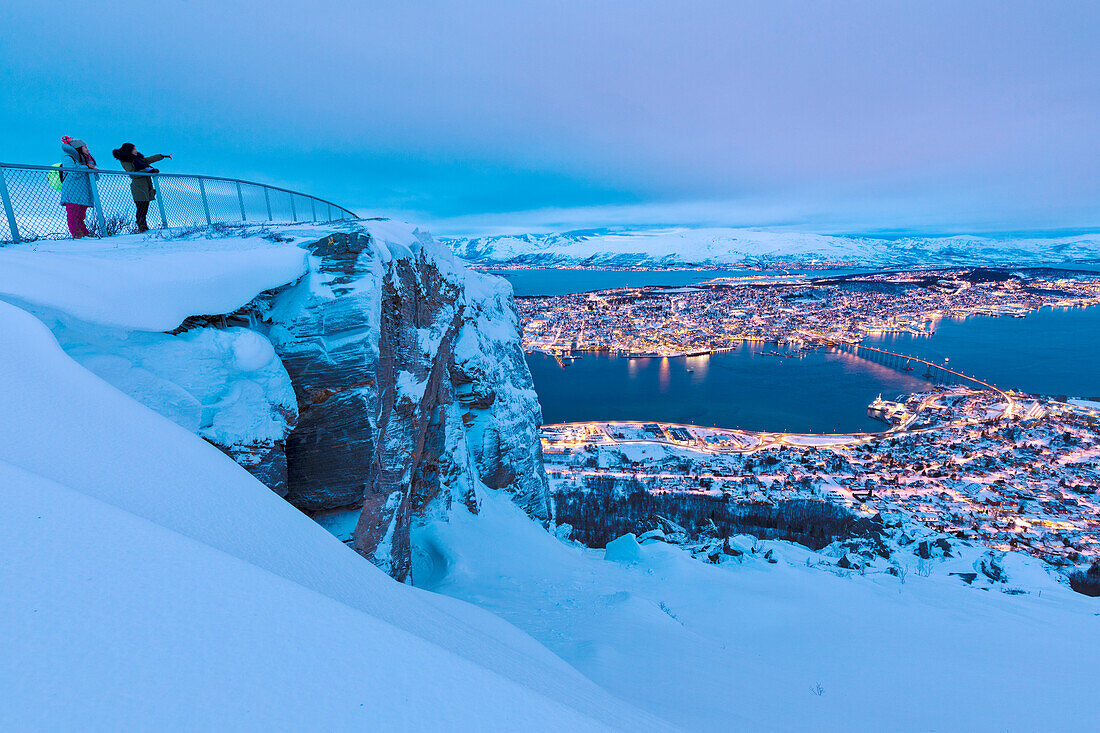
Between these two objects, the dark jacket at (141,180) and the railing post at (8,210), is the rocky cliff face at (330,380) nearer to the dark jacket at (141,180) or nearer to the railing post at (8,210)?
the railing post at (8,210)

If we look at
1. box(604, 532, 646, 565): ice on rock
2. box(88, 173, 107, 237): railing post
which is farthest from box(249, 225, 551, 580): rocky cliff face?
box(88, 173, 107, 237): railing post

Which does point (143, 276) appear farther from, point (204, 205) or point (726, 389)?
point (726, 389)

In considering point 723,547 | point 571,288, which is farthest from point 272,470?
point 571,288

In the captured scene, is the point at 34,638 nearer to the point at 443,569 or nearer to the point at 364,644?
the point at 364,644

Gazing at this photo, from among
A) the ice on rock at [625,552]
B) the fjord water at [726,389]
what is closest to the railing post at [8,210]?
the ice on rock at [625,552]

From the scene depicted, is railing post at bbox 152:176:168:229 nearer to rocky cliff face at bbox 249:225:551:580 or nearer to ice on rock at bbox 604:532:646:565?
rocky cliff face at bbox 249:225:551:580

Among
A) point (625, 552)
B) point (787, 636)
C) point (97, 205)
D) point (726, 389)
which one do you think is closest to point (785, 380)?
point (726, 389)
